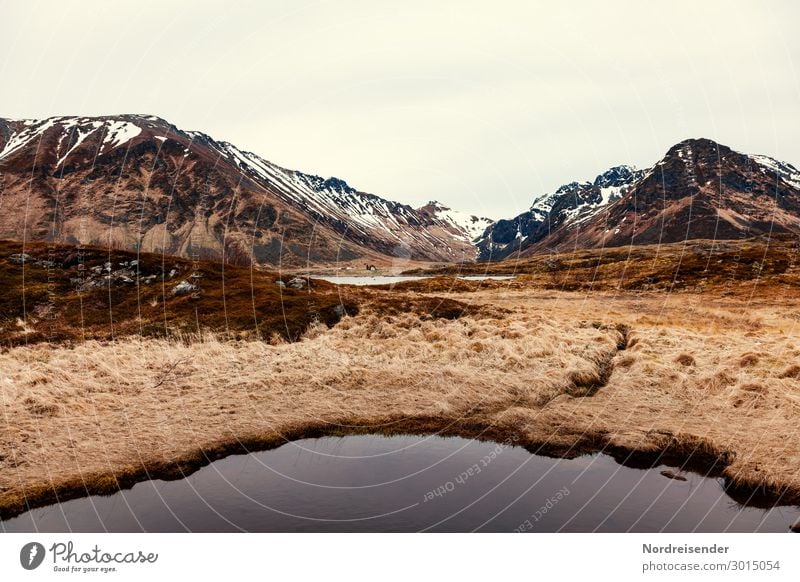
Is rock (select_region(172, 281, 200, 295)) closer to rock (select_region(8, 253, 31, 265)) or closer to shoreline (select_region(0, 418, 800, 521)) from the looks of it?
rock (select_region(8, 253, 31, 265))

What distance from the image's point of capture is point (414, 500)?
51.9 ft

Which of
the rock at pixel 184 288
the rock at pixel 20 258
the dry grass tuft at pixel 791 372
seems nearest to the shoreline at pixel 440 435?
the dry grass tuft at pixel 791 372

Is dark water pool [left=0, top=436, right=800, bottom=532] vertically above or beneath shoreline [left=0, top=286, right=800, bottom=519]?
beneath

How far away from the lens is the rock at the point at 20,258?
162 feet

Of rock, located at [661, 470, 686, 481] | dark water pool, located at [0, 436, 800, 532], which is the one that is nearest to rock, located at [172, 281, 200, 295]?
dark water pool, located at [0, 436, 800, 532]

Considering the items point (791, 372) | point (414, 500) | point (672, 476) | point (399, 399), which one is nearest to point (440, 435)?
point (399, 399)

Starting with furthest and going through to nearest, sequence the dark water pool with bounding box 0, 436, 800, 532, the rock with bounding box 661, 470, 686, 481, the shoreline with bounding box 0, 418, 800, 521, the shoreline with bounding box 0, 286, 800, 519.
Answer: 1. the shoreline with bounding box 0, 286, 800, 519
2. the rock with bounding box 661, 470, 686, 481
3. the shoreline with bounding box 0, 418, 800, 521
4. the dark water pool with bounding box 0, 436, 800, 532

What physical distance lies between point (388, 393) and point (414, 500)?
10563mm

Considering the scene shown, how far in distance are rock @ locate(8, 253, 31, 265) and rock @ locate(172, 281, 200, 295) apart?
16.0 m

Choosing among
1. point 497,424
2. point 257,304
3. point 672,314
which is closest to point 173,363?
point 257,304

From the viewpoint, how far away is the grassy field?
1838 cm

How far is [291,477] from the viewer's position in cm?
1744

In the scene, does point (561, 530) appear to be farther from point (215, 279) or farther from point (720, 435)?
point (215, 279)

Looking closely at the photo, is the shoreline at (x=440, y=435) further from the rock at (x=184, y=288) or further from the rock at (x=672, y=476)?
the rock at (x=184, y=288)
